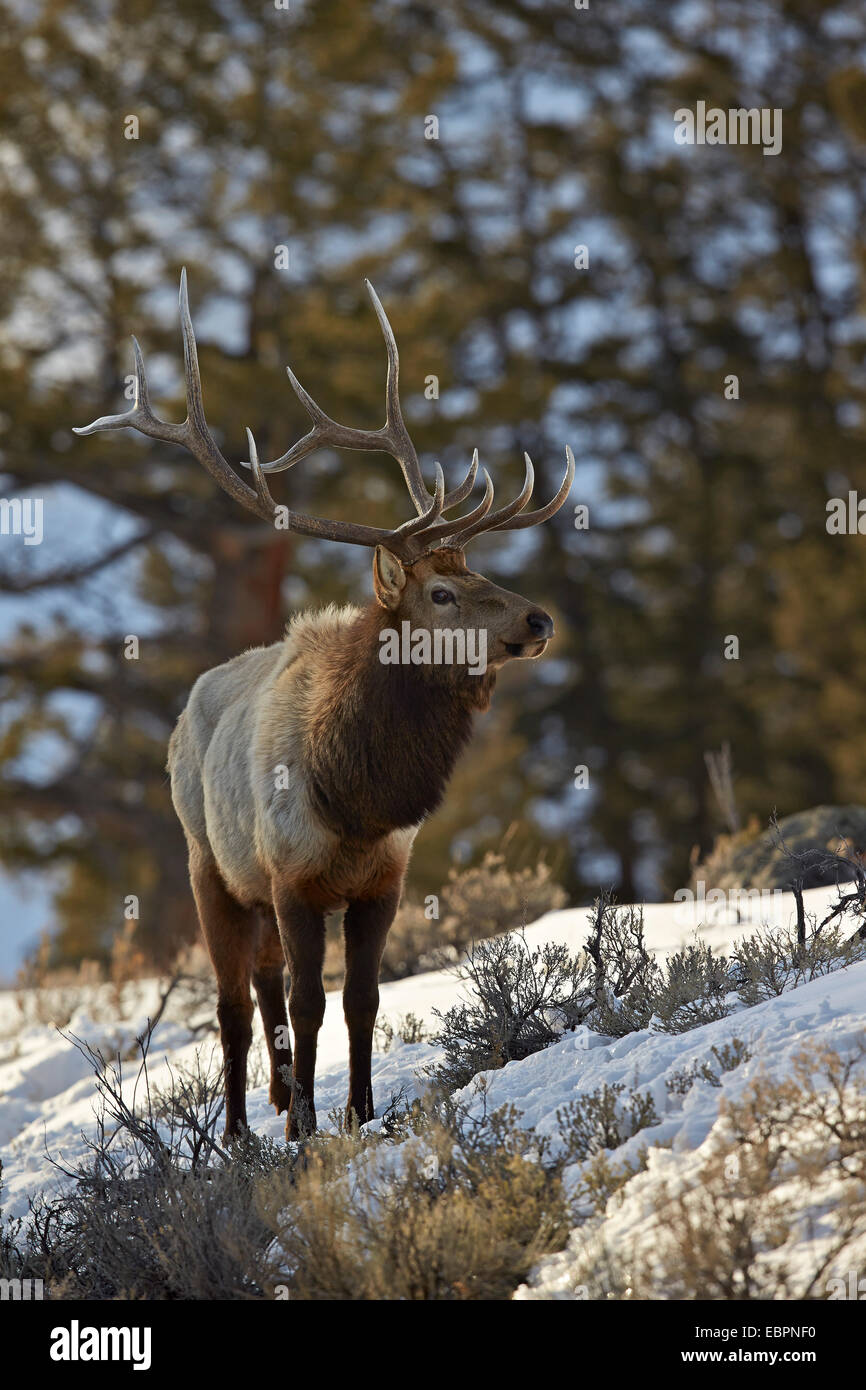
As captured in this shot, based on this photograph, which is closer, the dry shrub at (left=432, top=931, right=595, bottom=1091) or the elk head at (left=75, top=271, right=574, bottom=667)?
the dry shrub at (left=432, top=931, right=595, bottom=1091)

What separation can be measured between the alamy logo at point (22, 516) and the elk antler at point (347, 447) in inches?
405

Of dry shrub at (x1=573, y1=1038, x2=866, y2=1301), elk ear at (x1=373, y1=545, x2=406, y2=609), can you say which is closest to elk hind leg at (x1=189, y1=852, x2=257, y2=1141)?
elk ear at (x1=373, y1=545, x2=406, y2=609)

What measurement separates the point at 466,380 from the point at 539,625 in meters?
15.6

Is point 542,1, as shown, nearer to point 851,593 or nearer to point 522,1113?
point 851,593

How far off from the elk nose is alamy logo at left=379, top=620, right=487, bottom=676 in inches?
6.7

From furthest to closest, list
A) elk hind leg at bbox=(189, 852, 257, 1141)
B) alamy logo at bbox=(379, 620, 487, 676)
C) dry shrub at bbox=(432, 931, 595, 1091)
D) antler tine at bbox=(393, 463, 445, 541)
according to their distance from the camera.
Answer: elk hind leg at bbox=(189, 852, 257, 1141), antler tine at bbox=(393, 463, 445, 541), alamy logo at bbox=(379, 620, 487, 676), dry shrub at bbox=(432, 931, 595, 1091)

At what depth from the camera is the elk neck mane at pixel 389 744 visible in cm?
541

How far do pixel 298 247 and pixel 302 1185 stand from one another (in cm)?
1421

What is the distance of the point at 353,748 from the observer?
545cm

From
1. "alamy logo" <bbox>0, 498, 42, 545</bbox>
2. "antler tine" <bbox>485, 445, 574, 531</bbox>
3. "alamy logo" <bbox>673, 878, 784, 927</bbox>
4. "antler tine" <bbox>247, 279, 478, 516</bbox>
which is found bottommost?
"alamy logo" <bbox>673, 878, 784, 927</bbox>

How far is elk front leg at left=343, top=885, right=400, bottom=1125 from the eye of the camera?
538 centimetres

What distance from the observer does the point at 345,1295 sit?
3.66 metres

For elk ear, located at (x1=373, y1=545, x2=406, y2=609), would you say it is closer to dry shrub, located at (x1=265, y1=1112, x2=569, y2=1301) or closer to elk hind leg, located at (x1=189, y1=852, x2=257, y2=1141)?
elk hind leg, located at (x1=189, y1=852, x2=257, y2=1141)
